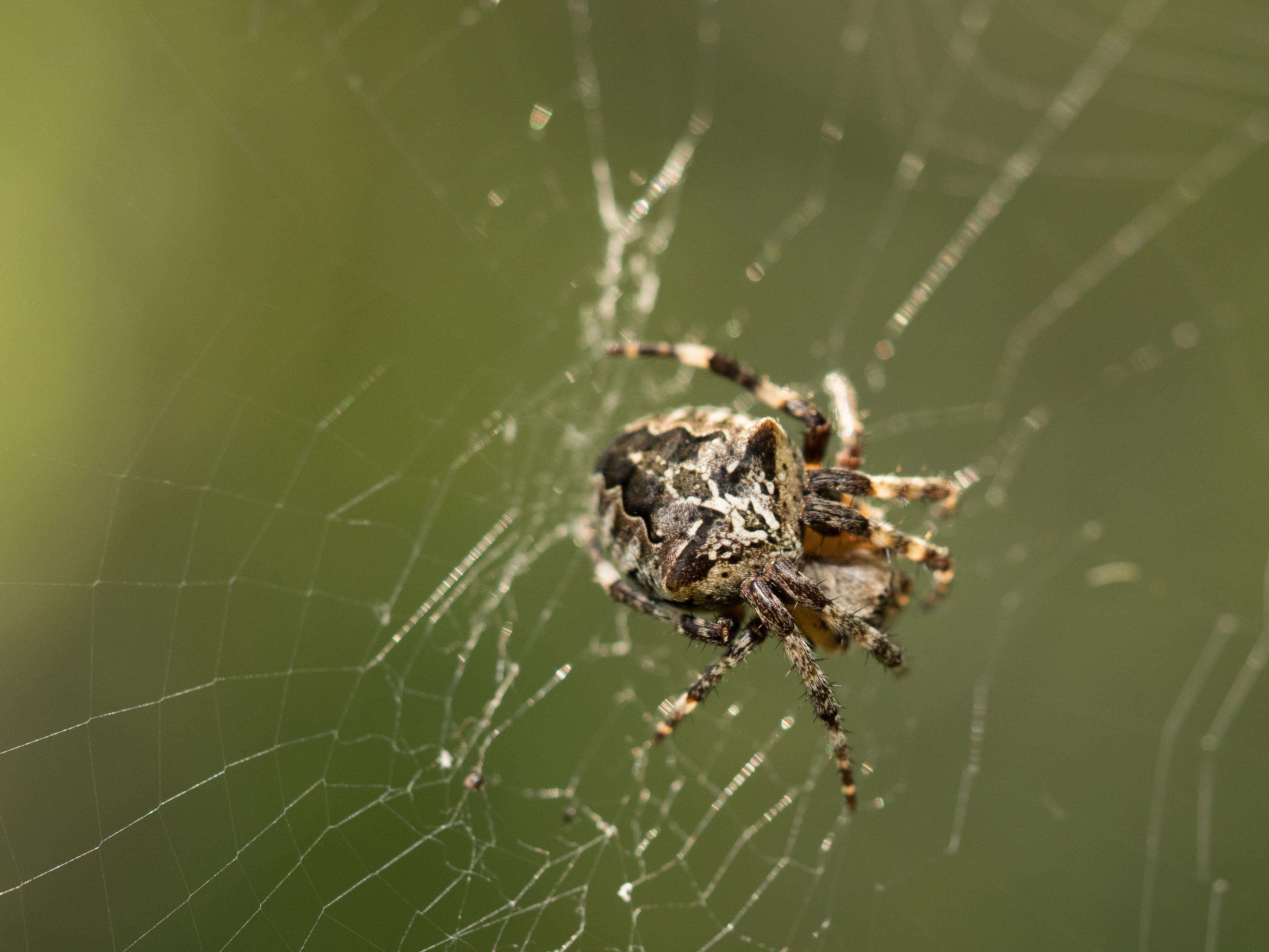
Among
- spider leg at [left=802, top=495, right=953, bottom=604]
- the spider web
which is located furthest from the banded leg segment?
the spider web

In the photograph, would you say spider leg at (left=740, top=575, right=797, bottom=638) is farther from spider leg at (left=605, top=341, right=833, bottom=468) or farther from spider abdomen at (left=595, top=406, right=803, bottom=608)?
spider leg at (left=605, top=341, right=833, bottom=468)

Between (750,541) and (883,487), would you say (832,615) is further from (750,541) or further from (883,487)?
(883,487)

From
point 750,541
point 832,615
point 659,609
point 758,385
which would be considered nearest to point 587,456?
point 758,385

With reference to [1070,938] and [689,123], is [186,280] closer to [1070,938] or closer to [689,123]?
[689,123]

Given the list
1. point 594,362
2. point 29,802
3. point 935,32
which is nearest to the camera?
point 29,802

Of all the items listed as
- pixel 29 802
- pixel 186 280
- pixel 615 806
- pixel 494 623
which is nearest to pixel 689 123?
pixel 186 280

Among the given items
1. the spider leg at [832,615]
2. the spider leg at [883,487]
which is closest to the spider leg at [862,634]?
the spider leg at [832,615]
